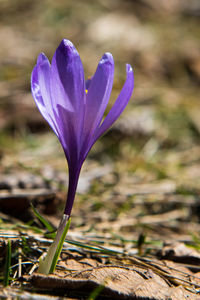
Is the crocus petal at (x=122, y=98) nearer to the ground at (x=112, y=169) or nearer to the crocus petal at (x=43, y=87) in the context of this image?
the crocus petal at (x=43, y=87)

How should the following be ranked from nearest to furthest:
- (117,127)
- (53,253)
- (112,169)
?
(53,253) → (112,169) → (117,127)

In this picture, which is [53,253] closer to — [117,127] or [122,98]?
[122,98]

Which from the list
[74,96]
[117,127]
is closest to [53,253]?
[74,96]

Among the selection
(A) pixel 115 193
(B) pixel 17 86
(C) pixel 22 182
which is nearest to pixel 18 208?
(C) pixel 22 182

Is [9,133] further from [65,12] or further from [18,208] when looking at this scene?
[65,12]

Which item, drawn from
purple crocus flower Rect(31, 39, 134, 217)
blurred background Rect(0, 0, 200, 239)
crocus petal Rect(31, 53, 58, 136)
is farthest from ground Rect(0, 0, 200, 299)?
crocus petal Rect(31, 53, 58, 136)
